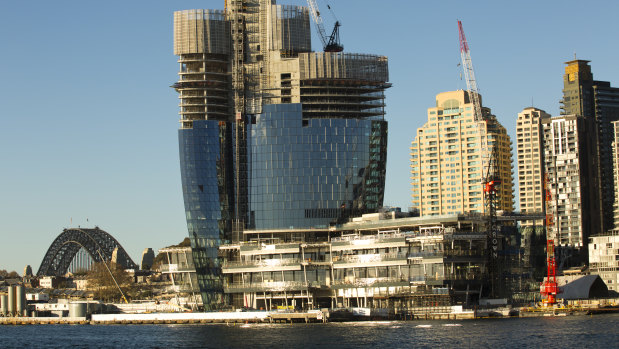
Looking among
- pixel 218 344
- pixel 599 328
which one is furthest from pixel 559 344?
pixel 218 344

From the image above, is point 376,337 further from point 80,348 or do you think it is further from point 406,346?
point 80,348

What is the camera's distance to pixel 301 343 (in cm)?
18512

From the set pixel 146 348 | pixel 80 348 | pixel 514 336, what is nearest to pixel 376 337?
pixel 514 336

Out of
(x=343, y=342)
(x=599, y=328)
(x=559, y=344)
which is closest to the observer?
(x=559, y=344)

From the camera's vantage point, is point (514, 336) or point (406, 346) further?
point (514, 336)

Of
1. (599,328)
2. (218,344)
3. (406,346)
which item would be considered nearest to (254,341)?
(218,344)

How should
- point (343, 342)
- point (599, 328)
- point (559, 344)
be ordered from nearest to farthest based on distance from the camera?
point (559, 344) < point (343, 342) < point (599, 328)

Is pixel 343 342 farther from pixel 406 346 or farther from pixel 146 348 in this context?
pixel 146 348

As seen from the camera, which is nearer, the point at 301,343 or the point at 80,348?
the point at 301,343

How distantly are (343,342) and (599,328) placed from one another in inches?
1932

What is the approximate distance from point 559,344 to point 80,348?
8627 cm

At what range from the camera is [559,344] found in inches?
6708

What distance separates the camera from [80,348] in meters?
198

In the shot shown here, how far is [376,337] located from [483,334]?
19.0 metres
